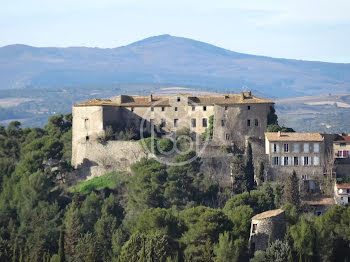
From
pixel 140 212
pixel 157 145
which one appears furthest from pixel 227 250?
pixel 157 145

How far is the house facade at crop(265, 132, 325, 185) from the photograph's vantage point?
5278 cm

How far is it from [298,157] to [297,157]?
0.06 meters

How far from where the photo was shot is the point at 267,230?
44719mm

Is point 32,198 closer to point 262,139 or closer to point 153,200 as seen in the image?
point 153,200

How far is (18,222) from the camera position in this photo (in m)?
56.8

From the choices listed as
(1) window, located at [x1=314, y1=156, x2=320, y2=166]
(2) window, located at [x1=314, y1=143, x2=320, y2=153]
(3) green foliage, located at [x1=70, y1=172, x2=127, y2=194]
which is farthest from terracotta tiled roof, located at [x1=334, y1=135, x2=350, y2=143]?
(3) green foliage, located at [x1=70, y1=172, x2=127, y2=194]

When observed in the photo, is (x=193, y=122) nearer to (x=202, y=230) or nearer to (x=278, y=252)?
(x=202, y=230)

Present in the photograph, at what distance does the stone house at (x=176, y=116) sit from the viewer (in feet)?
184

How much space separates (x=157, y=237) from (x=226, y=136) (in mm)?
12710

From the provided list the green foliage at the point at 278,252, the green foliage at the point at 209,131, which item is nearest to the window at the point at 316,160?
the green foliage at the point at 209,131

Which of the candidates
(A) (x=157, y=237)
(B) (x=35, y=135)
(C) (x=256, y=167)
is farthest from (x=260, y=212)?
(B) (x=35, y=135)

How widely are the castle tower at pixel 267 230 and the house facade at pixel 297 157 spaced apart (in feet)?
25.8

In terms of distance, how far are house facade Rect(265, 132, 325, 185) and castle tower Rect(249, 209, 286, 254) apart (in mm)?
7878

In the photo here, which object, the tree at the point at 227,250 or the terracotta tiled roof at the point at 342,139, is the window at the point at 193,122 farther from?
the tree at the point at 227,250
